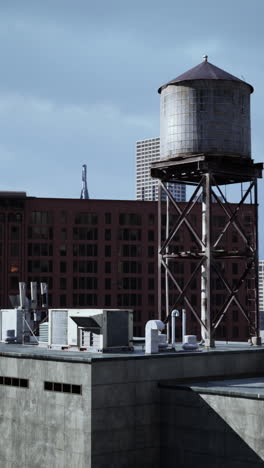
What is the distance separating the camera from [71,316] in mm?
42062

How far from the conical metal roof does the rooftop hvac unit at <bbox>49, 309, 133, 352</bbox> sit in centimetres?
1640

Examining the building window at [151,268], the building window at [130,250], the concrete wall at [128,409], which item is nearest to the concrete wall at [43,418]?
the concrete wall at [128,409]

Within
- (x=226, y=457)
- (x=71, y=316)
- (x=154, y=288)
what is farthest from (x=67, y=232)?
(x=226, y=457)

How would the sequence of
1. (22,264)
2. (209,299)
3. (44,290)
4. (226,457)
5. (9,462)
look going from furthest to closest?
(22,264) < (44,290) < (209,299) < (9,462) < (226,457)

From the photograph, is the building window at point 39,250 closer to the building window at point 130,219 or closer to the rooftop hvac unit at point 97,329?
the building window at point 130,219

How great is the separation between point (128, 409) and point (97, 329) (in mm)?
5405

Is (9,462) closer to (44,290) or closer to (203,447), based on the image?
(203,447)

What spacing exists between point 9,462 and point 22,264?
325 ft

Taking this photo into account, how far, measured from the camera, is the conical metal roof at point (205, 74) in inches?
1918

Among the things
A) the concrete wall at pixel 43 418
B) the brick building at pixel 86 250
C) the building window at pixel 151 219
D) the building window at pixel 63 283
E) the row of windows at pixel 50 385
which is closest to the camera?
the concrete wall at pixel 43 418

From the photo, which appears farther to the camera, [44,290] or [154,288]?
[154,288]

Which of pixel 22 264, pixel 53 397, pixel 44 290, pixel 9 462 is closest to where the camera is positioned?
pixel 53 397

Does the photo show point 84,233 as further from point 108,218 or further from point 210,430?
point 210,430

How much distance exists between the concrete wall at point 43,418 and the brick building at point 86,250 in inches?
3788
